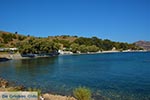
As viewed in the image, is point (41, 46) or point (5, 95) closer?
point (5, 95)

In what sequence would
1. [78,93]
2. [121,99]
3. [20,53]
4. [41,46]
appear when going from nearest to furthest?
[78,93], [121,99], [20,53], [41,46]

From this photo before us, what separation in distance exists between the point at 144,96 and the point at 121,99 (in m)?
3.26

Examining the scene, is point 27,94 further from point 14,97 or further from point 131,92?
point 131,92

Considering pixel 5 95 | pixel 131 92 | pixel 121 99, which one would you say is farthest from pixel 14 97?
pixel 131 92

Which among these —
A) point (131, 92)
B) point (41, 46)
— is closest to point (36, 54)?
point (41, 46)

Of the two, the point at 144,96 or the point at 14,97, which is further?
the point at 144,96

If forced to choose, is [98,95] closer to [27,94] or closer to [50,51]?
[27,94]

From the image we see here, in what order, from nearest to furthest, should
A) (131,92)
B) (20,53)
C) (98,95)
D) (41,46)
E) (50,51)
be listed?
(98,95)
(131,92)
(20,53)
(41,46)
(50,51)

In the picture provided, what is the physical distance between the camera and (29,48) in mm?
143875

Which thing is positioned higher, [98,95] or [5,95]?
[5,95]

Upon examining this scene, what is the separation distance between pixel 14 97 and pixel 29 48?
437 ft

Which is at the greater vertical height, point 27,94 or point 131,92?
point 27,94

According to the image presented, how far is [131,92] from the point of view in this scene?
30.3 meters

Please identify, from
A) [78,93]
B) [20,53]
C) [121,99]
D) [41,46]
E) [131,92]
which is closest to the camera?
[78,93]
